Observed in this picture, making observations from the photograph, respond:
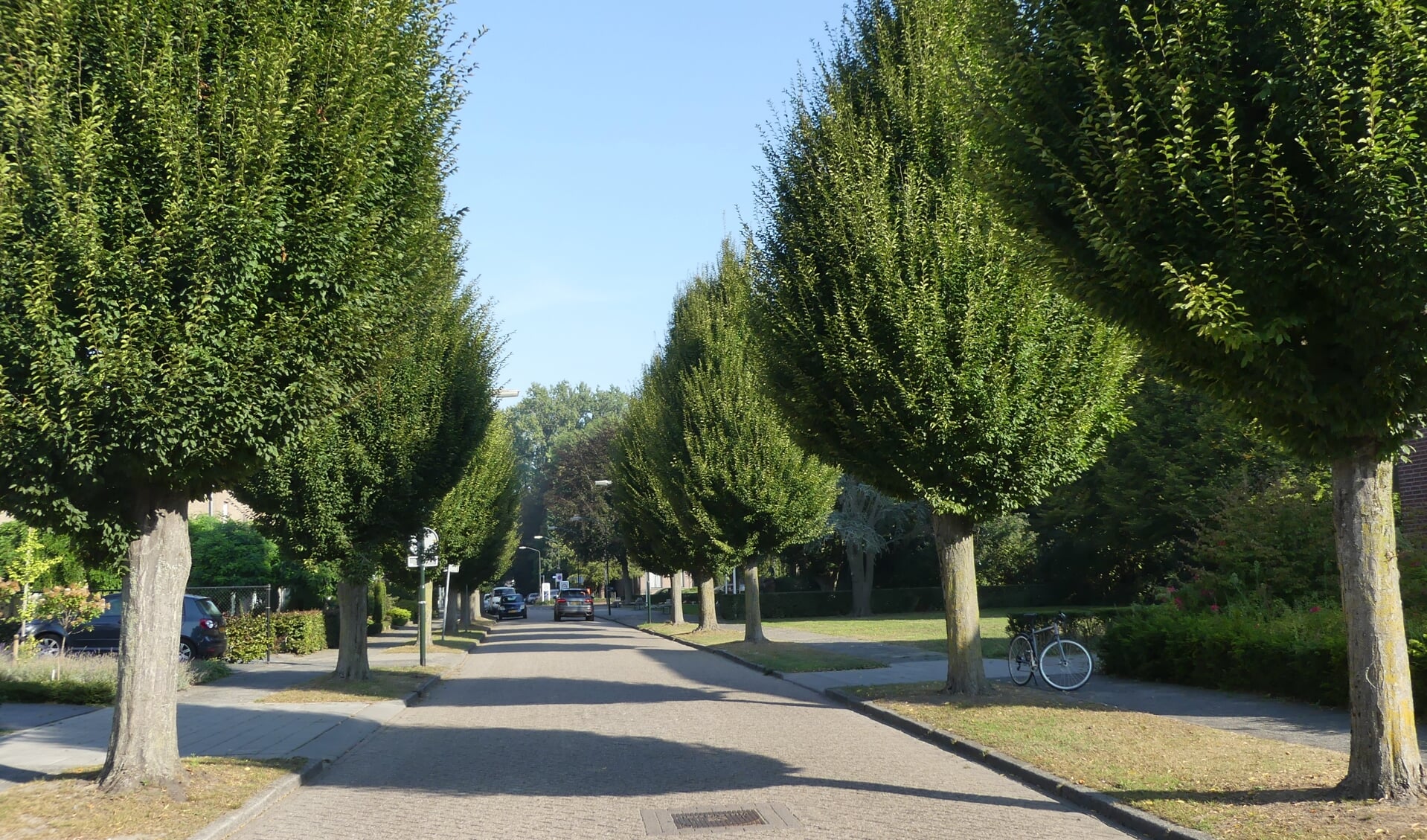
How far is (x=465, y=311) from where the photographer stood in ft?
69.8

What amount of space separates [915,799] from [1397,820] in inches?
129

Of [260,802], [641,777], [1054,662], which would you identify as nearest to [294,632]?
[1054,662]

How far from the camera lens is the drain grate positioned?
7.90 metres

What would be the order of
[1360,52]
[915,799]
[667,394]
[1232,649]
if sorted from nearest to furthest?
[1360,52]
[915,799]
[1232,649]
[667,394]

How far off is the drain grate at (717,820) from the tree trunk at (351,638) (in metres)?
12.5

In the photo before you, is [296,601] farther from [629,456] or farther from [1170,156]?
[1170,156]

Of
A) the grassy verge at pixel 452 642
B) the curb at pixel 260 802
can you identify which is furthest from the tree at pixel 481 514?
the curb at pixel 260 802

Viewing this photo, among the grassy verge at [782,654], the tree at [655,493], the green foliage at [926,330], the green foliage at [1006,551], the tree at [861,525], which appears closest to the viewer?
the green foliage at [926,330]

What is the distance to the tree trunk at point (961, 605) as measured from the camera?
1498 centimetres

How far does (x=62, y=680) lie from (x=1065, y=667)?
15185 mm

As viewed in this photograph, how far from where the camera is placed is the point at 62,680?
1698 centimetres

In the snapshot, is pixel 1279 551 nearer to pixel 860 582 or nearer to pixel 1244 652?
pixel 1244 652

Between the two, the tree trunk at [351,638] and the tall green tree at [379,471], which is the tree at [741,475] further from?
the tree trunk at [351,638]

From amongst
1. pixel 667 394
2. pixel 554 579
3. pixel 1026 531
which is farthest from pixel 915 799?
pixel 554 579
